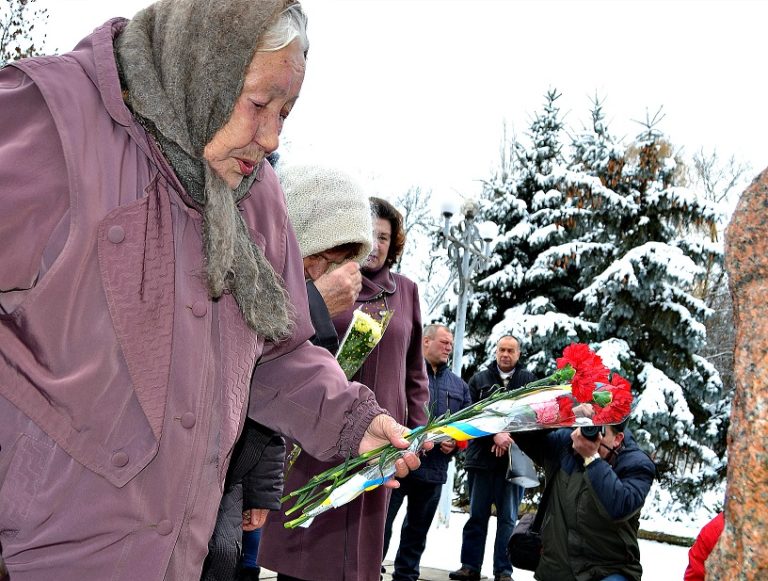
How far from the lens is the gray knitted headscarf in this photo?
1.78 meters

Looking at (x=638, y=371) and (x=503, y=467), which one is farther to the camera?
(x=638, y=371)

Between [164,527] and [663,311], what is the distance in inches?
640

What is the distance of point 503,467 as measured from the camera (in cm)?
789

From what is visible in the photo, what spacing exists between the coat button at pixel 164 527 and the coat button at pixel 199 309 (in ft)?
1.33

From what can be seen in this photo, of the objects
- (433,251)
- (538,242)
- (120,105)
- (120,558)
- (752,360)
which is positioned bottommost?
(120,558)

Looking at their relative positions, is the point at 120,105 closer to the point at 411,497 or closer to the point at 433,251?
the point at 411,497

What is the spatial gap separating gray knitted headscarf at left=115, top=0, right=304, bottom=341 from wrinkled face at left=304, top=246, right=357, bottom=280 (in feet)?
4.85

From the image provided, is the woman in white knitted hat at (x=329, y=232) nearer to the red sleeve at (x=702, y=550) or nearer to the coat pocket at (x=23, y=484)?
the coat pocket at (x=23, y=484)

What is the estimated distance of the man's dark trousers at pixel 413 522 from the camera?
6598mm

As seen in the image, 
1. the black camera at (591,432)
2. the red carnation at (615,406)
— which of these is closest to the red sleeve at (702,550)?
the black camera at (591,432)

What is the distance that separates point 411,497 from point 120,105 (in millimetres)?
5650

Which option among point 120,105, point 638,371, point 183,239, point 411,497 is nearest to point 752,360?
point 183,239

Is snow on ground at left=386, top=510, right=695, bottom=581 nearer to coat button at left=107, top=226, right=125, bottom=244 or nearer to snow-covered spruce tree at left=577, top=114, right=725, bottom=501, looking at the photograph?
snow-covered spruce tree at left=577, top=114, right=725, bottom=501

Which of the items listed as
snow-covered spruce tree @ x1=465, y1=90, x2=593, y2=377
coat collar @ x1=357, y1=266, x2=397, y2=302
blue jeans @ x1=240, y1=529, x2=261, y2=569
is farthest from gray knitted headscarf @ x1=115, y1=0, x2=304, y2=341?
snow-covered spruce tree @ x1=465, y1=90, x2=593, y2=377
